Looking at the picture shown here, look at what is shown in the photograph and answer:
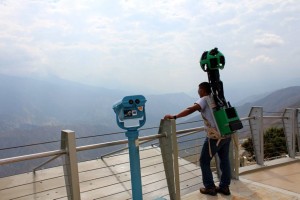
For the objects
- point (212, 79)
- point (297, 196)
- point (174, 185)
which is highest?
point (212, 79)

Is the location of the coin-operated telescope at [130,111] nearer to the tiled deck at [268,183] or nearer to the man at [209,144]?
the man at [209,144]

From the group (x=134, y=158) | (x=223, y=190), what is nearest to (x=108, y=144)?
(x=134, y=158)

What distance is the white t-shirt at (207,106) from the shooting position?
15.6 ft

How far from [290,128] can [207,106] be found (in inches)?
159

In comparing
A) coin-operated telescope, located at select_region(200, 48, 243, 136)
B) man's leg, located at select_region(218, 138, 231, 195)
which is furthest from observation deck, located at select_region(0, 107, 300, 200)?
coin-operated telescope, located at select_region(200, 48, 243, 136)

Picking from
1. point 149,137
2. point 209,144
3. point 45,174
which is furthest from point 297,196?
point 45,174

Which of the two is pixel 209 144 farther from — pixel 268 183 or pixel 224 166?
pixel 268 183

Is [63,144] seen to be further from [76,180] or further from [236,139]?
[236,139]

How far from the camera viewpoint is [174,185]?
4.71 m

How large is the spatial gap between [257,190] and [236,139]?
909 millimetres

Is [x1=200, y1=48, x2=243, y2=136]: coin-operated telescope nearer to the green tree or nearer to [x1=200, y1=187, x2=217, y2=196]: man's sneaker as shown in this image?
[x1=200, y1=187, x2=217, y2=196]: man's sneaker

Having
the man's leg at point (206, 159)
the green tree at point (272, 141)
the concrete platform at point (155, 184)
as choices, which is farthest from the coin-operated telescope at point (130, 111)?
the green tree at point (272, 141)

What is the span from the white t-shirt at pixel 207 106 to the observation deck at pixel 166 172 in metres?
0.48

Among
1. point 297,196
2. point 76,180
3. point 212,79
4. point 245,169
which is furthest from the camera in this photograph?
point 245,169
